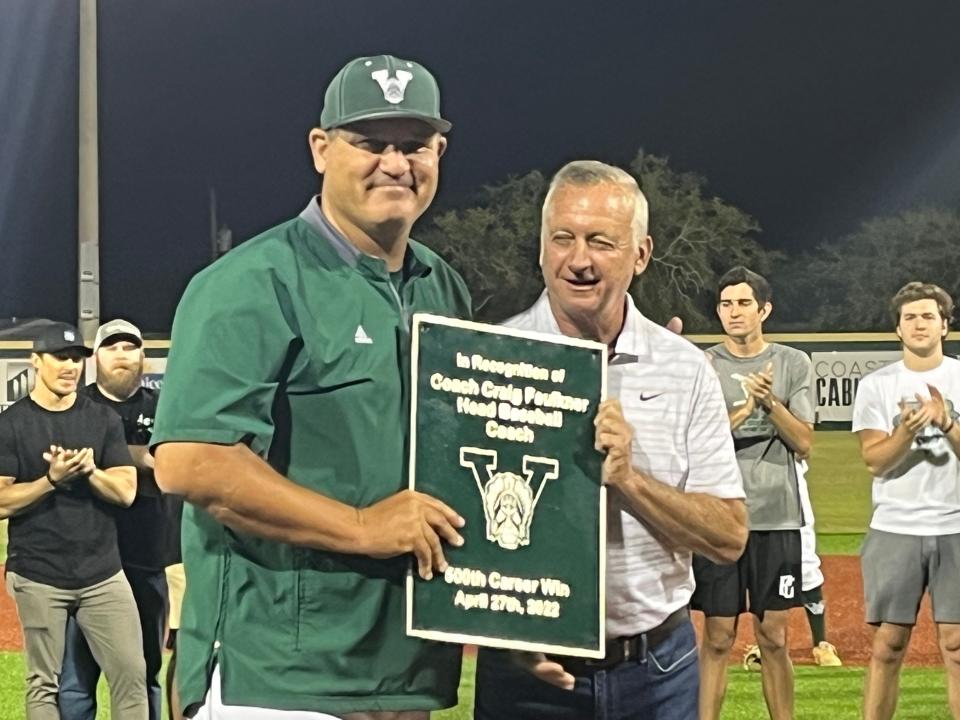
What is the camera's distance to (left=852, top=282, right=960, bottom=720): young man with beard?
4.71m

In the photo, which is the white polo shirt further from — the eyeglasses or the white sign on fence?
the white sign on fence

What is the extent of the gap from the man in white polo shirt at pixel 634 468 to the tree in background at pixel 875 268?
12.3 metres

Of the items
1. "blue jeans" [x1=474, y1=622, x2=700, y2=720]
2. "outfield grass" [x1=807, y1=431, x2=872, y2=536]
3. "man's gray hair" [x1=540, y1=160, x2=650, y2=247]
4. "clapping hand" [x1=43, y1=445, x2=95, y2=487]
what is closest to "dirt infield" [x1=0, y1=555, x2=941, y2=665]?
"outfield grass" [x1=807, y1=431, x2=872, y2=536]

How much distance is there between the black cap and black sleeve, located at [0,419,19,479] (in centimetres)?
25

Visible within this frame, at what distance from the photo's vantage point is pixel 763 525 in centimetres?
508

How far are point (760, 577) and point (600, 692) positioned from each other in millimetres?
2781

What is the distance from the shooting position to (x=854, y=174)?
1758 centimetres

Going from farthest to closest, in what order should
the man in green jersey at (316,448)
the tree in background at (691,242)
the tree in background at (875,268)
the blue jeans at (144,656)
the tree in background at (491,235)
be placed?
the tree in background at (875,268)
the tree in background at (691,242)
the tree in background at (491,235)
the blue jeans at (144,656)
the man in green jersey at (316,448)

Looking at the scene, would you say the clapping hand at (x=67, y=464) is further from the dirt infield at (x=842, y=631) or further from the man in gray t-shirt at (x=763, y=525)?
the dirt infield at (x=842, y=631)

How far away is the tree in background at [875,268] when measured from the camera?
14.9 metres

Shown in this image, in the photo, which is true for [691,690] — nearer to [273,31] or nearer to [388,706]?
[388,706]

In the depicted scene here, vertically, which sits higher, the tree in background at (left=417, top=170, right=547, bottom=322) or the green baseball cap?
the tree in background at (left=417, top=170, right=547, bottom=322)

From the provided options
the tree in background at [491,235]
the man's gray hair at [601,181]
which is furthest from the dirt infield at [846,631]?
the man's gray hair at [601,181]

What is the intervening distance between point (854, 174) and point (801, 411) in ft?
42.9
